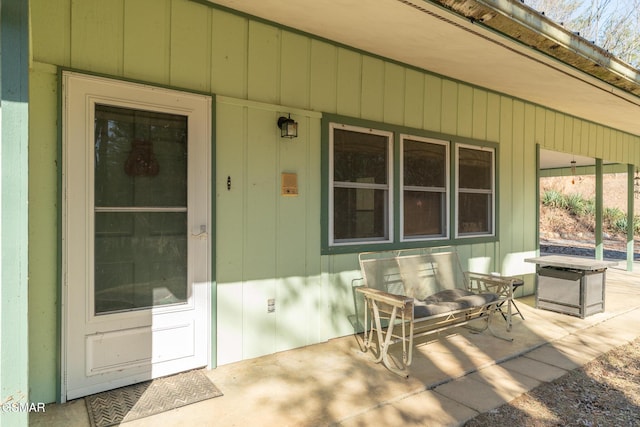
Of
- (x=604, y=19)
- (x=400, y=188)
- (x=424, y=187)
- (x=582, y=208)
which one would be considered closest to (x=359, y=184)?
(x=400, y=188)

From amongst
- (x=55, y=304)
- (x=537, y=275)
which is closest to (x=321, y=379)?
(x=55, y=304)

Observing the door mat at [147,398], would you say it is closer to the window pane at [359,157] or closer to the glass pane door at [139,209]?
the glass pane door at [139,209]

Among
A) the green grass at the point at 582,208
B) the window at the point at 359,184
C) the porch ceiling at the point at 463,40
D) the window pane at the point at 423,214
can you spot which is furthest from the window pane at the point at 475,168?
the green grass at the point at 582,208

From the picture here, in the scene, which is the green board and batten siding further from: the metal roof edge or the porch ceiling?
the metal roof edge

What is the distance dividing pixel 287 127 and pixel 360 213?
1178 millimetres

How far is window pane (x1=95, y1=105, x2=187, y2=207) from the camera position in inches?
103

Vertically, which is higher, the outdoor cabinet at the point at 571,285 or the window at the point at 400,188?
the window at the point at 400,188

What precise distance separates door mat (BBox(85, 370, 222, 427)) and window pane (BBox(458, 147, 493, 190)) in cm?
362

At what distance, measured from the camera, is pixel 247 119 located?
3.19 metres

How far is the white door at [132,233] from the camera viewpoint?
8.21 feet

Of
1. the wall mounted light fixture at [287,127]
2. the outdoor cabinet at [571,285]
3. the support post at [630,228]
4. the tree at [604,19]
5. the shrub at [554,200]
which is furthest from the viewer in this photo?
the shrub at [554,200]

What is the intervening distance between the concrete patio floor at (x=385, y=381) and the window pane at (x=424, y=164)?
1614mm

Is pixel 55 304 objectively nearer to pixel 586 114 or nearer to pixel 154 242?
pixel 154 242

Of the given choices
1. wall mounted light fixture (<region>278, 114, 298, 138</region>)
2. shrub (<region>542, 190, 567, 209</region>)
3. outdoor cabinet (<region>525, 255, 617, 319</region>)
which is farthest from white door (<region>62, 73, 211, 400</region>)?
shrub (<region>542, 190, 567, 209</region>)
